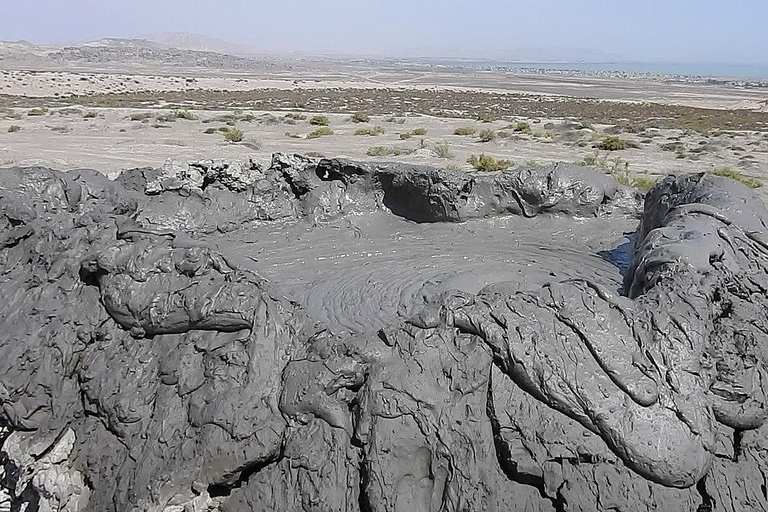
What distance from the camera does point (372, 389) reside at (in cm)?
250

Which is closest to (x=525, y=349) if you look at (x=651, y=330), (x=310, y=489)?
(x=651, y=330)

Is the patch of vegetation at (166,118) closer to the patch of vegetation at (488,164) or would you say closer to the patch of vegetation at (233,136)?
the patch of vegetation at (233,136)

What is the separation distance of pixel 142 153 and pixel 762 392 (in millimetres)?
13713

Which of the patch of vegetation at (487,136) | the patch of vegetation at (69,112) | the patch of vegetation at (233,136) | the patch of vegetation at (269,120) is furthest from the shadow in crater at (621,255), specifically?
the patch of vegetation at (69,112)

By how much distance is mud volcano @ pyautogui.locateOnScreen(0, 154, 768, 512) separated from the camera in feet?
7.88

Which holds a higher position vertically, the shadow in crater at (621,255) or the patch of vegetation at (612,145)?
the shadow in crater at (621,255)

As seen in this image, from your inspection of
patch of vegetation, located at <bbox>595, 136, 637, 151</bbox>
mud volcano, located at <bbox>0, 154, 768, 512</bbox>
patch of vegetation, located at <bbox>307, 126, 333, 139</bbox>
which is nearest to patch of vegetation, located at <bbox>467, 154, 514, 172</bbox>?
patch of vegetation, located at <bbox>595, 136, 637, 151</bbox>

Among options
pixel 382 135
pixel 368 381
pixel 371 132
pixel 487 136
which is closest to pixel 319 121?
pixel 371 132

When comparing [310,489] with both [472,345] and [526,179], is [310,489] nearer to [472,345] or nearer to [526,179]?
[472,345]

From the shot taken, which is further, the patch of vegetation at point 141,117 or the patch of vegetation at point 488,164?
the patch of vegetation at point 141,117

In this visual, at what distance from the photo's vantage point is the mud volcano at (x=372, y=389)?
2400mm

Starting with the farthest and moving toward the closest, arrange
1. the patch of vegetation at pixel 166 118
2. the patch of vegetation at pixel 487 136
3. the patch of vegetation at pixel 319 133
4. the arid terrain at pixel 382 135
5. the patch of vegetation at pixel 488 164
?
the patch of vegetation at pixel 166 118
the patch of vegetation at pixel 319 133
the patch of vegetation at pixel 487 136
the arid terrain at pixel 382 135
the patch of vegetation at pixel 488 164

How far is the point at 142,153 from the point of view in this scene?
13977mm

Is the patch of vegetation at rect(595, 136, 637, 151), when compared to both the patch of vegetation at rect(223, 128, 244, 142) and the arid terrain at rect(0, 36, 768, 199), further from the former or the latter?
the patch of vegetation at rect(223, 128, 244, 142)
